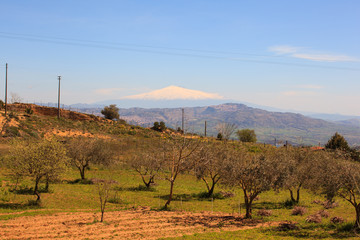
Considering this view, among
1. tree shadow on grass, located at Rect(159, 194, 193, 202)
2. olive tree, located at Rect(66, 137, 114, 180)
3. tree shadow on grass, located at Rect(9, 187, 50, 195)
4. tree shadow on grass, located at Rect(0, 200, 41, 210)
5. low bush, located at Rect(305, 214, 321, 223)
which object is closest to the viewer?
low bush, located at Rect(305, 214, 321, 223)

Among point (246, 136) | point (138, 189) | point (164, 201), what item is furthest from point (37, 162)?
point (246, 136)

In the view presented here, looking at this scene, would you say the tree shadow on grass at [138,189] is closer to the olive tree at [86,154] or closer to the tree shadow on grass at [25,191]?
the olive tree at [86,154]

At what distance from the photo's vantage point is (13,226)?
2023 centimetres

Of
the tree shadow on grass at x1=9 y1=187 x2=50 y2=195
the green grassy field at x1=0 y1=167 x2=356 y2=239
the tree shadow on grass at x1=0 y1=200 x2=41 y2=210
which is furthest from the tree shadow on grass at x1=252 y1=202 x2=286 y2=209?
the tree shadow on grass at x1=9 y1=187 x2=50 y2=195

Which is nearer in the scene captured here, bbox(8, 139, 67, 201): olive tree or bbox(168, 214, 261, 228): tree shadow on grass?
bbox(168, 214, 261, 228): tree shadow on grass

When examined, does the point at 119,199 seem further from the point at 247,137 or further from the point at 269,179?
the point at 247,137

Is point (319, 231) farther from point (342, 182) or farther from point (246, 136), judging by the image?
point (246, 136)

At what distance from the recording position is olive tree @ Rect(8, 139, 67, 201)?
2602cm

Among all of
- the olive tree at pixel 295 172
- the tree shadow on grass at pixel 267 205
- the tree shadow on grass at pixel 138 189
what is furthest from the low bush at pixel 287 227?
the tree shadow on grass at pixel 138 189

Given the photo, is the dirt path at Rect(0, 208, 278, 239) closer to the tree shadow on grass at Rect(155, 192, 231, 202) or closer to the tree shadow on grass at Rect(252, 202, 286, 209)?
the tree shadow on grass at Rect(252, 202, 286, 209)

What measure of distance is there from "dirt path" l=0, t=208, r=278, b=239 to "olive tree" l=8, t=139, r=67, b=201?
4.72 meters

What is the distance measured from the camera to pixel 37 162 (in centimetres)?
2608

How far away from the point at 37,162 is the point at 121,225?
10.7 m

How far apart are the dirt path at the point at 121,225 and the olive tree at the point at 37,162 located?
15.5ft
